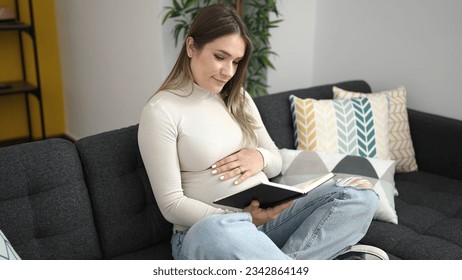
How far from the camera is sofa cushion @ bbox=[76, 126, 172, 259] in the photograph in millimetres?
1693

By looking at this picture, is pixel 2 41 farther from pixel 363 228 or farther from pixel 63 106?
pixel 363 228

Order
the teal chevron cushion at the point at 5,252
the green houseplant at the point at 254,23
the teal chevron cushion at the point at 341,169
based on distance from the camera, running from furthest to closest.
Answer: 1. the green houseplant at the point at 254,23
2. the teal chevron cushion at the point at 341,169
3. the teal chevron cushion at the point at 5,252

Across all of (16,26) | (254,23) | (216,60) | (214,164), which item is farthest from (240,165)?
(16,26)

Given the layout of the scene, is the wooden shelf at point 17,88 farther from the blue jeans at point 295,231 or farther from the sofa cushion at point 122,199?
the blue jeans at point 295,231

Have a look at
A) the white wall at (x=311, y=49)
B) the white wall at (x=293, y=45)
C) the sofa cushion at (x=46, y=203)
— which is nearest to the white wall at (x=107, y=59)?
the white wall at (x=311, y=49)

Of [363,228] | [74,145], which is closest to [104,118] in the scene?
[74,145]

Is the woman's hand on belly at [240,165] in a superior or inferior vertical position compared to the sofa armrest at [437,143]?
superior

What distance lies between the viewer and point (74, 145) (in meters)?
1.70

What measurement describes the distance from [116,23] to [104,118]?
2.35 feet

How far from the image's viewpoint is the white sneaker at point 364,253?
1570 mm

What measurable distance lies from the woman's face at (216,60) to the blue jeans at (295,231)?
47 cm

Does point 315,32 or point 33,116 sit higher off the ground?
point 315,32

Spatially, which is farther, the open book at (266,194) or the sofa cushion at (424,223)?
the sofa cushion at (424,223)

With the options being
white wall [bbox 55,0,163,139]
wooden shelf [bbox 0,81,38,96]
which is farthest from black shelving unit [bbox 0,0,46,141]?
white wall [bbox 55,0,163,139]
